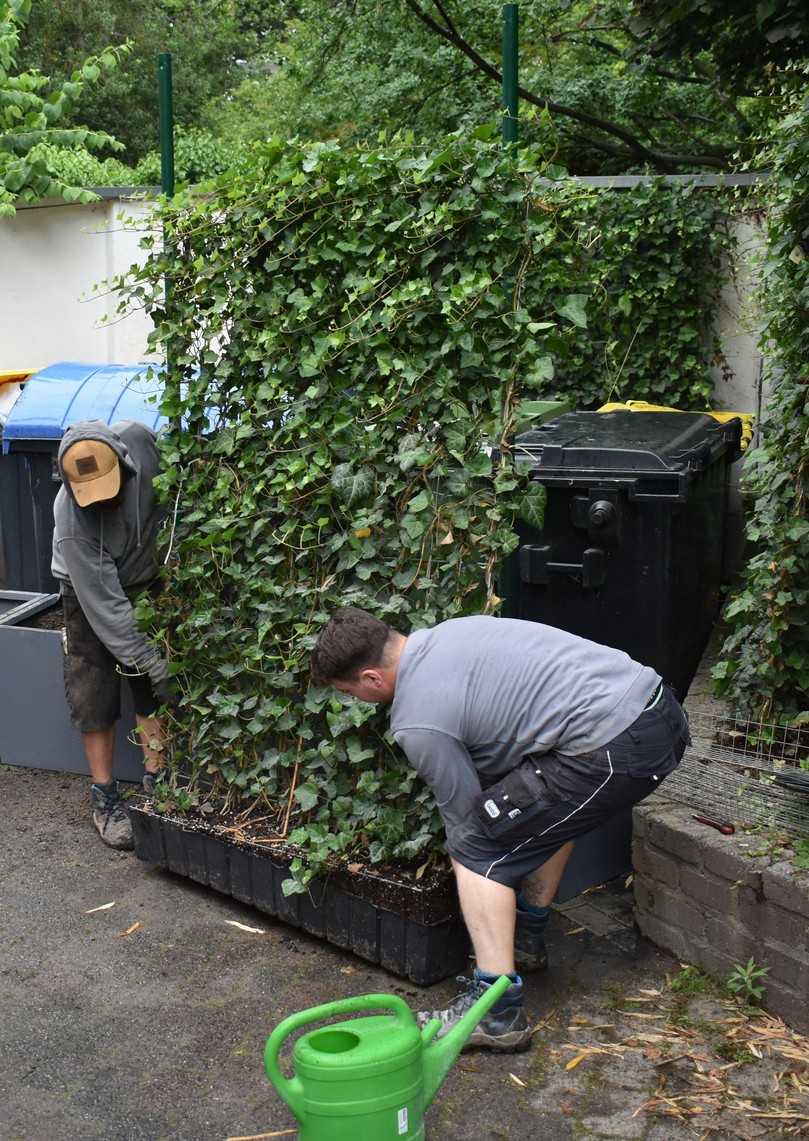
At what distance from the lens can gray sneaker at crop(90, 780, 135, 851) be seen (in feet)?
16.2

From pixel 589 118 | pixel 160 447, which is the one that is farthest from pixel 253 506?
pixel 589 118

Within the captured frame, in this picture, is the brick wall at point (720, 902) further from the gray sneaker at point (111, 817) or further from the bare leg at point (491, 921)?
the gray sneaker at point (111, 817)

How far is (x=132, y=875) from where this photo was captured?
4711mm

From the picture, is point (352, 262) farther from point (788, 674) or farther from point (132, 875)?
point (132, 875)

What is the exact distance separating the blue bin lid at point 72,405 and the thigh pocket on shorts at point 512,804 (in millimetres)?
3362

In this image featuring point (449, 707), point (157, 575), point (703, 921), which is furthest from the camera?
point (157, 575)

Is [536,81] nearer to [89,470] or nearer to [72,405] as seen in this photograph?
[72,405]

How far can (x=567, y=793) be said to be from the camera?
345cm

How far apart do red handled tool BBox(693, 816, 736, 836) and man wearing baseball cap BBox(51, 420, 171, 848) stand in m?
2.06

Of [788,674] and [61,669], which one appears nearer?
[788,674]

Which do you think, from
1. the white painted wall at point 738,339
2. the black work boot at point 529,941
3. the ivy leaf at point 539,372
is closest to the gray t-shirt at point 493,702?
the black work boot at point 529,941

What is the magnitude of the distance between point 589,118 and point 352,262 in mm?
7751

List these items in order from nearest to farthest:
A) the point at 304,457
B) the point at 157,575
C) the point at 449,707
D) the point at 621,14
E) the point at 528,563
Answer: the point at 449,707, the point at 304,457, the point at 528,563, the point at 157,575, the point at 621,14

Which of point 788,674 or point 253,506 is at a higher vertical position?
point 253,506
